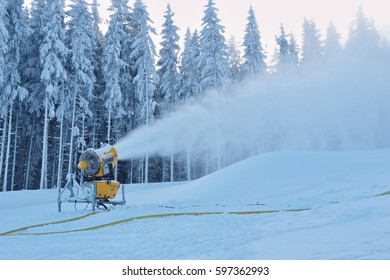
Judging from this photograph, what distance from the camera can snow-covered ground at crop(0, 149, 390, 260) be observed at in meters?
4.95

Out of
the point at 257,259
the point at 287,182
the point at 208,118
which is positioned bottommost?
the point at 257,259

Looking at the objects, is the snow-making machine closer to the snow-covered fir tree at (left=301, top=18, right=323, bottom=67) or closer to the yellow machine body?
the yellow machine body

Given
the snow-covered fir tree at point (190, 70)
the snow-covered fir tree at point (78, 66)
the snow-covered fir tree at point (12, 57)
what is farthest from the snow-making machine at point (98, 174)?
the snow-covered fir tree at point (190, 70)

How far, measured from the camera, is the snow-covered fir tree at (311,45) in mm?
50281

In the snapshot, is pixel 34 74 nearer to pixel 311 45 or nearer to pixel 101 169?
pixel 101 169

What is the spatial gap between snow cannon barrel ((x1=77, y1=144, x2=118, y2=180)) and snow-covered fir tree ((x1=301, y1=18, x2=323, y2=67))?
43488 millimetres

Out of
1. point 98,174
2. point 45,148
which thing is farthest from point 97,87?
point 98,174

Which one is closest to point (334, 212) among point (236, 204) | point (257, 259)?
point (257, 259)

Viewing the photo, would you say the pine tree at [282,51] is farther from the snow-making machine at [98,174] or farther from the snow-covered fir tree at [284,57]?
the snow-making machine at [98,174]

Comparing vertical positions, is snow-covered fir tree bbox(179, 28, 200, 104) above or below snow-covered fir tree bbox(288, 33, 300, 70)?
below

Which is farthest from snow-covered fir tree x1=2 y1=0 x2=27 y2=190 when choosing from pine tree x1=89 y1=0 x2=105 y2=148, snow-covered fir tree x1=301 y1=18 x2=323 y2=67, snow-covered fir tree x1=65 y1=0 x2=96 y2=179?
snow-covered fir tree x1=301 y1=18 x2=323 y2=67

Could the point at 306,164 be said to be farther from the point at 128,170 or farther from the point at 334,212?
the point at 128,170

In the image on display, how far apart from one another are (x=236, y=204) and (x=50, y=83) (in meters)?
22.0

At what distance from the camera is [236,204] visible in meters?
11.8
